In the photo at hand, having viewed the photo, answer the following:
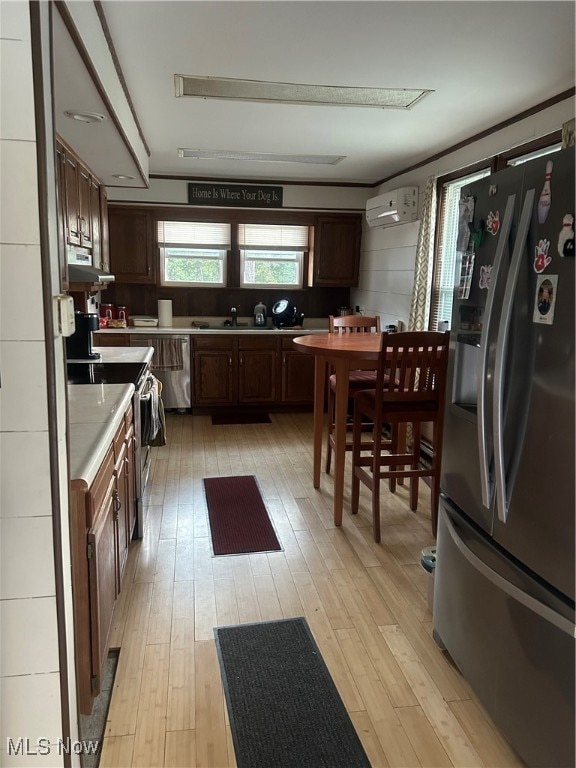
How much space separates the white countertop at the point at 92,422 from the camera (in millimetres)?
1699

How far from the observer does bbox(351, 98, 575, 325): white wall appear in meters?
3.18

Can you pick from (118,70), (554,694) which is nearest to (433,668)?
(554,694)

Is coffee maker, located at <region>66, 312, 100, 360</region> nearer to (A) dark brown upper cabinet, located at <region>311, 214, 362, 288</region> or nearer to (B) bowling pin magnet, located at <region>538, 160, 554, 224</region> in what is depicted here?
(B) bowling pin magnet, located at <region>538, 160, 554, 224</region>

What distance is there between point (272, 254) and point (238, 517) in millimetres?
3586

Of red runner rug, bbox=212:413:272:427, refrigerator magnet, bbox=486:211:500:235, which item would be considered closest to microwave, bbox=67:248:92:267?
red runner rug, bbox=212:413:272:427

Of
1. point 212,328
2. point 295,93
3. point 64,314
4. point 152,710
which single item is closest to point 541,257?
point 64,314

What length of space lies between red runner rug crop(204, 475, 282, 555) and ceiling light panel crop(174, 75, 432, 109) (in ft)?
8.07

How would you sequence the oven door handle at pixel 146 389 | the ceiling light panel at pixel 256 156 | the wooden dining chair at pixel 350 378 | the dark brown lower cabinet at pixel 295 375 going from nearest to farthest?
the oven door handle at pixel 146 389, the wooden dining chair at pixel 350 378, the ceiling light panel at pixel 256 156, the dark brown lower cabinet at pixel 295 375

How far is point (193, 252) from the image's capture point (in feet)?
20.0

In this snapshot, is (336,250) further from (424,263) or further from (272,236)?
(424,263)

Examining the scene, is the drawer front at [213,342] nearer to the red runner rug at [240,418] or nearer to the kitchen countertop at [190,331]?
the kitchen countertop at [190,331]

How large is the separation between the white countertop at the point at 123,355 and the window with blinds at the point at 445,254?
7.56 feet

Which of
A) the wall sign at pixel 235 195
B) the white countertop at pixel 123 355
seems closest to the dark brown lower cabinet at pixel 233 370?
the wall sign at pixel 235 195

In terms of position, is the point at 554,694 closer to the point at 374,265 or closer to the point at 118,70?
the point at 118,70
